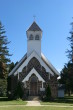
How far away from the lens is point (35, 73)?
4509cm

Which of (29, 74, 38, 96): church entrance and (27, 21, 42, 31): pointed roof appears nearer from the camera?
(29, 74, 38, 96): church entrance

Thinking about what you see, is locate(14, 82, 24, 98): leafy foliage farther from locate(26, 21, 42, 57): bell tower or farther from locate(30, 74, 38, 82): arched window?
locate(26, 21, 42, 57): bell tower

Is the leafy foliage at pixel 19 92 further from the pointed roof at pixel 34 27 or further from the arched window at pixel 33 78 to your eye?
the pointed roof at pixel 34 27

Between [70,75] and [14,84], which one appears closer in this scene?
[70,75]

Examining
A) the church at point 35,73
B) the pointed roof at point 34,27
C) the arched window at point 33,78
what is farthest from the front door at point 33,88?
the pointed roof at point 34,27

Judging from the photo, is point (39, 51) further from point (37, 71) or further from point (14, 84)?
point (14, 84)

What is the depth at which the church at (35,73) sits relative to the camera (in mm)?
45312

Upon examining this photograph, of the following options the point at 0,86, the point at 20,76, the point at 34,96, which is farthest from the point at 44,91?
the point at 0,86

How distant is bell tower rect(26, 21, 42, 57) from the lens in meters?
48.7

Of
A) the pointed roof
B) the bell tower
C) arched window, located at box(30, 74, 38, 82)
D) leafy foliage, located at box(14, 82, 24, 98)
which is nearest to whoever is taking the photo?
leafy foliage, located at box(14, 82, 24, 98)

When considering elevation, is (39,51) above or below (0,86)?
above

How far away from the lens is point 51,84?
46.6 metres

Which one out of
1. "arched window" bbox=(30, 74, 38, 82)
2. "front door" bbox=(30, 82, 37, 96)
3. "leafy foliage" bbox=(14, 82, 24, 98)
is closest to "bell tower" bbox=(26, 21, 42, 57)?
"arched window" bbox=(30, 74, 38, 82)

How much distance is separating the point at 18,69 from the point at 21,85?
2794 millimetres
